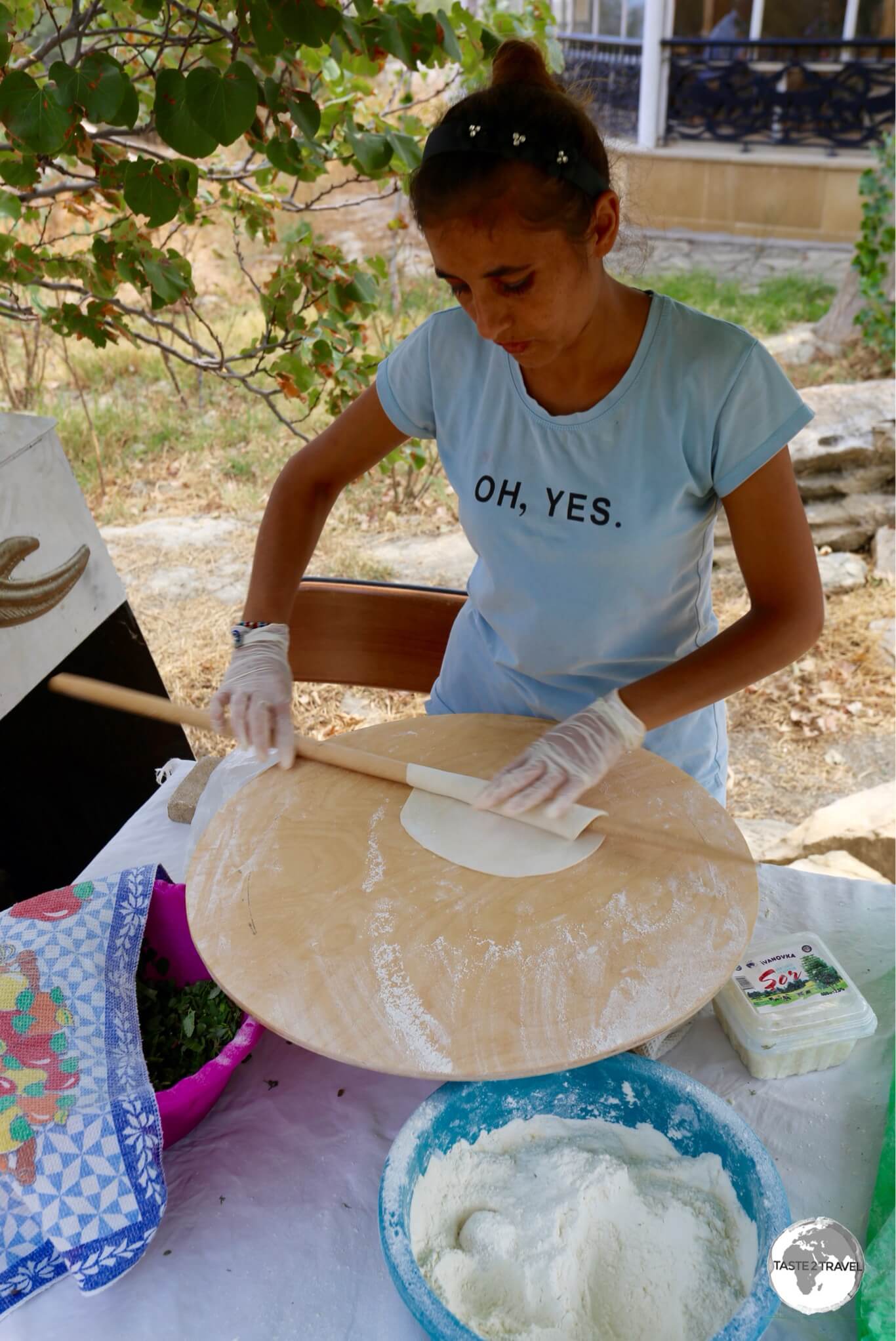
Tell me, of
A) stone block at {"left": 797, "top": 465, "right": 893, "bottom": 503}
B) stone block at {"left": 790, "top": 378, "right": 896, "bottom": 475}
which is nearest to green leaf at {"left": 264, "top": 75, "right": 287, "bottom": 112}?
stone block at {"left": 790, "top": 378, "right": 896, "bottom": 475}

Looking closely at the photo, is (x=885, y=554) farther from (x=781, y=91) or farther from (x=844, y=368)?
(x=781, y=91)

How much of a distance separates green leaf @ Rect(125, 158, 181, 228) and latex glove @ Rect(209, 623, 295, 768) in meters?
0.86

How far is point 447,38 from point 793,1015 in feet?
5.99

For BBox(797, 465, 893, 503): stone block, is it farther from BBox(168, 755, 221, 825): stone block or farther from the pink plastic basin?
the pink plastic basin

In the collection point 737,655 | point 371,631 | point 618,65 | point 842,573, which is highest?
point 618,65

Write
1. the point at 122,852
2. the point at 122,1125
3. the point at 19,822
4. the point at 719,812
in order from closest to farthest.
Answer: the point at 122,1125 → the point at 719,812 → the point at 122,852 → the point at 19,822

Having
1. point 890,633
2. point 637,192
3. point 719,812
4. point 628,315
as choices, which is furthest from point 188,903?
point 890,633

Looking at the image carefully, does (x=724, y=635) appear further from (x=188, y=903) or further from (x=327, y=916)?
(x=188, y=903)

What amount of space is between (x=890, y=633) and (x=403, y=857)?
3.55 m

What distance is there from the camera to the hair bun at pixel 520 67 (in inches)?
52.4

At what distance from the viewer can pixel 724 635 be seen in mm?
1450

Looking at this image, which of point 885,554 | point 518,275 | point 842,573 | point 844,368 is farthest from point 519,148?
point 844,368

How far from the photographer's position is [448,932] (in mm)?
1174

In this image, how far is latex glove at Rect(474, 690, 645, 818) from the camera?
133cm
